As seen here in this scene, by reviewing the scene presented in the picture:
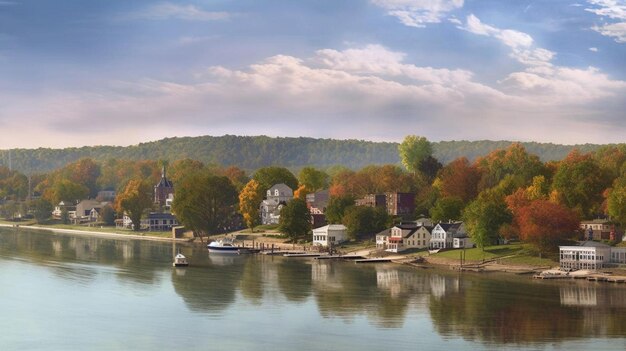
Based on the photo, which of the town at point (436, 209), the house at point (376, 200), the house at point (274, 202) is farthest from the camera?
the house at point (274, 202)

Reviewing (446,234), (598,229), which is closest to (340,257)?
(446,234)

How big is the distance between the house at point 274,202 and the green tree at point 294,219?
25549mm

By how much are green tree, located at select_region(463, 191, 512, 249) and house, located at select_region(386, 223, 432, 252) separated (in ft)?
34.2

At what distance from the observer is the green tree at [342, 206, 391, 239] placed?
132m

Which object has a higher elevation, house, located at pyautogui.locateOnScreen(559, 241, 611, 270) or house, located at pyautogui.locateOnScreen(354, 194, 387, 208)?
house, located at pyautogui.locateOnScreen(354, 194, 387, 208)

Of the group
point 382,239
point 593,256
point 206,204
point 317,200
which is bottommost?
point 593,256

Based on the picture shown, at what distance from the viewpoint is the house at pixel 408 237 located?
12325 cm

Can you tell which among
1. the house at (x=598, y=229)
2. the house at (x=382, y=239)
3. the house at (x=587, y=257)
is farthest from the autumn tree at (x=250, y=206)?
the house at (x=587, y=257)

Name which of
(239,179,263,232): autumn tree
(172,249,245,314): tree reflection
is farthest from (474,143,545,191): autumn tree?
(172,249,245,314): tree reflection

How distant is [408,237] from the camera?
124312mm

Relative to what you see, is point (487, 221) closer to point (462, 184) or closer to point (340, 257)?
point (340, 257)

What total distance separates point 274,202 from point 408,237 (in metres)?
53.2

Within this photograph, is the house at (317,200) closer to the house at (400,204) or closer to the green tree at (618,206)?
the house at (400,204)

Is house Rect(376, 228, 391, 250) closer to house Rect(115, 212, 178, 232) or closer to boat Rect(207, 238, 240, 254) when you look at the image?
boat Rect(207, 238, 240, 254)
